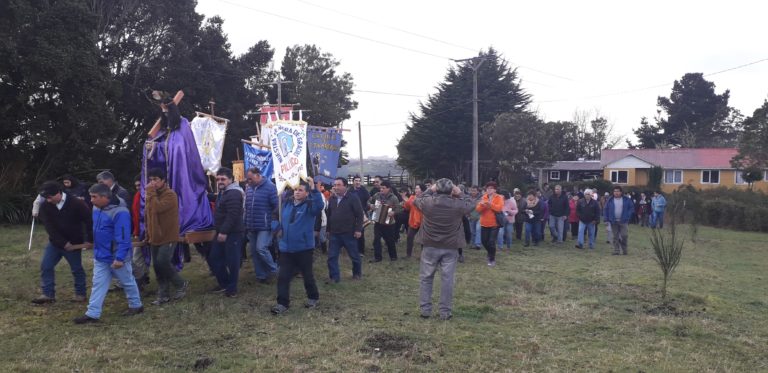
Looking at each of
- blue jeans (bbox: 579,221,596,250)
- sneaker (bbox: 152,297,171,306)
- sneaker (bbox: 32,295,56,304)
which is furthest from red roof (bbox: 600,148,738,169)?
sneaker (bbox: 32,295,56,304)

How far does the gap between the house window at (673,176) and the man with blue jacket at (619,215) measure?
38.5m

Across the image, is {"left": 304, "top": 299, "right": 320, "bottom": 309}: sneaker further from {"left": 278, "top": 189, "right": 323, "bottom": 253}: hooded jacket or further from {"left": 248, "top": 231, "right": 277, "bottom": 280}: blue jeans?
{"left": 248, "top": 231, "right": 277, "bottom": 280}: blue jeans

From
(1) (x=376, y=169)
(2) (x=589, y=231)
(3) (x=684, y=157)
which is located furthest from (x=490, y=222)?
(1) (x=376, y=169)

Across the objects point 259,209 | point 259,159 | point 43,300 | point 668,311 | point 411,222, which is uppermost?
point 259,159

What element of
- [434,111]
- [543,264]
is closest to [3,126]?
[543,264]

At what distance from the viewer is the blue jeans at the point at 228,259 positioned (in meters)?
7.77

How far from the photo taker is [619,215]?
46.5 feet

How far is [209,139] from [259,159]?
1.31m

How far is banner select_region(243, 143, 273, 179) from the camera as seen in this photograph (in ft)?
36.7

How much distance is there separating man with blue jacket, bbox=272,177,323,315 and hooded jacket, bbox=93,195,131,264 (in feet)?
5.82

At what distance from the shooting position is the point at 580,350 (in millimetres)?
5824

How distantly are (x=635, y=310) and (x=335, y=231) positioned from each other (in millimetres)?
4507

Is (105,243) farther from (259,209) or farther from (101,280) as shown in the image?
(259,209)

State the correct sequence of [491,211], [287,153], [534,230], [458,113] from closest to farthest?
[287,153] → [491,211] → [534,230] → [458,113]
